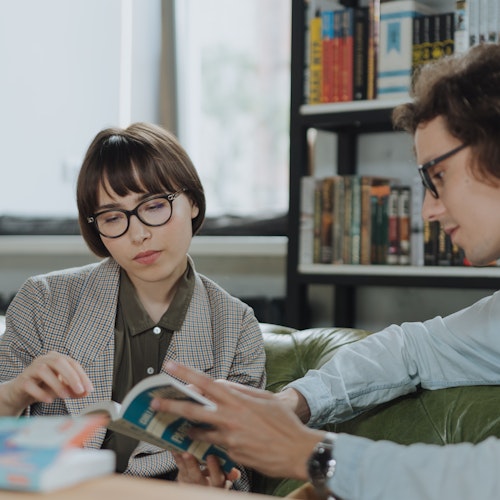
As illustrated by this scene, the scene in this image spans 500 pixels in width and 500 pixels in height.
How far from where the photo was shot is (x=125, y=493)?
976 mm

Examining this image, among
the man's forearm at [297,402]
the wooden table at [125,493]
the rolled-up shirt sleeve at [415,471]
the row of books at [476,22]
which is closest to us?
the wooden table at [125,493]

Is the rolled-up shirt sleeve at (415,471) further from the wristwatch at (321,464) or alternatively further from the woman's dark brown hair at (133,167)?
the woman's dark brown hair at (133,167)

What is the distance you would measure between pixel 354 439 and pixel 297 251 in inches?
58.9

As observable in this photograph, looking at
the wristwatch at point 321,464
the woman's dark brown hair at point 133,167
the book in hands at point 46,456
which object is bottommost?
the wristwatch at point 321,464

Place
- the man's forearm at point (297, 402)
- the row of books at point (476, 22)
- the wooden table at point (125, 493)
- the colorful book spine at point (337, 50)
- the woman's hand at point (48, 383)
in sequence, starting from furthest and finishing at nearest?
the colorful book spine at point (337, 50) → the row of books at point (476, 22) → the man's forearm at point (297, 402) → the woman's hand at point (48, 383) → the wooden table at point (125, 493)

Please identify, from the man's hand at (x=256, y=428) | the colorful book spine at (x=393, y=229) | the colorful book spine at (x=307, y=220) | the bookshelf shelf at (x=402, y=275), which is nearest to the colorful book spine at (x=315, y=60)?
the colorful book spine at (x=307, y=220)

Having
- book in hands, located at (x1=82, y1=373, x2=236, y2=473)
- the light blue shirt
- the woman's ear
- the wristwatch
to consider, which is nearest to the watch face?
the wristwatch

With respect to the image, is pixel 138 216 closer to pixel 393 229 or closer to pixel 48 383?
pixel 48 383

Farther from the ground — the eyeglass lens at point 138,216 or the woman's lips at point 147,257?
the eyeglass lens at point 138,216

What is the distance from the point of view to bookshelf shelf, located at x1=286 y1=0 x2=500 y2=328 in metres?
2.54

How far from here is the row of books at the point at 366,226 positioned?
8.38 ft

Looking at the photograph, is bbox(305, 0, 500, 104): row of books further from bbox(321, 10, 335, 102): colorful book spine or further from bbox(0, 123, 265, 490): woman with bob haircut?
bbox(0, 123, 265, 490): woman with bob haircut

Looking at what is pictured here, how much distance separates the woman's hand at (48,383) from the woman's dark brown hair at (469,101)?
2.43ft

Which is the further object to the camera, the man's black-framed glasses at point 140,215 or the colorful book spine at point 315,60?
the colorful book spine at point 315,60
